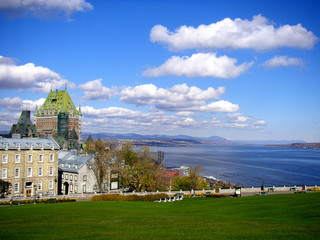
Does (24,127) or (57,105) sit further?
(57,105)

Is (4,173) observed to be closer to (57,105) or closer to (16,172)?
(16,172)

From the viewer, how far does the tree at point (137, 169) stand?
2387 inches

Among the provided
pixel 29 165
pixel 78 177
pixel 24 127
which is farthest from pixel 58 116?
pixel 29 165

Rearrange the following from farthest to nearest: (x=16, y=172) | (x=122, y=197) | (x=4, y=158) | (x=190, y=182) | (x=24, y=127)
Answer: (x=24, y=127) < (x=190, y=182) < (x=16, y=172) < (x=4, y=158) < (x=122, y=197)

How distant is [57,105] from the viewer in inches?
6880

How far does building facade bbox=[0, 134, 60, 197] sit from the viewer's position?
2083 inches

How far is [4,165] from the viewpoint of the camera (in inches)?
2062

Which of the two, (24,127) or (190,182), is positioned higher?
(24,127)

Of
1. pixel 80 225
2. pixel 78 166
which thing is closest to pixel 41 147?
pixel 78 166

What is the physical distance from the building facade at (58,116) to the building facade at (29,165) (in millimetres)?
108133

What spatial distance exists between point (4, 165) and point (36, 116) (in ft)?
445

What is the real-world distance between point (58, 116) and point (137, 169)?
396 ft

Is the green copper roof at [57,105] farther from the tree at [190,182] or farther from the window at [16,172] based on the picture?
the window at [16,172]

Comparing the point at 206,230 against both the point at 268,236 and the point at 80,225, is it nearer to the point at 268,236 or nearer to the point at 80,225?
the point at 268,236
